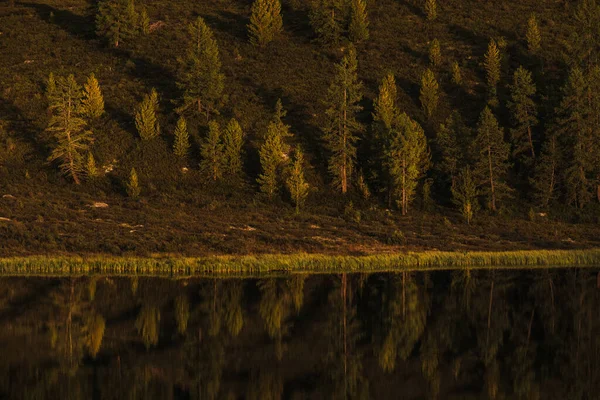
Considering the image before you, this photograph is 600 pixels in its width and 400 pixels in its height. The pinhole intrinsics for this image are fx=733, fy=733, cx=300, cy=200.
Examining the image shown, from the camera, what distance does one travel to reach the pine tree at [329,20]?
107 metres

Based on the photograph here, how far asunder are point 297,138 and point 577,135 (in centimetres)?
2996

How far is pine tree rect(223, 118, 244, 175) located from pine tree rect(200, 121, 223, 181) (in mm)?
783

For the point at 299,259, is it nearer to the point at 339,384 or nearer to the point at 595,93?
the point at 339,384

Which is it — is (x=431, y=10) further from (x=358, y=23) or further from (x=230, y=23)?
(x=230, y=23)

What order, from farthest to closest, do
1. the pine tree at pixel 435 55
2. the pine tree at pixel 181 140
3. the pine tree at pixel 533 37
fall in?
the pine tree at pixel 435 55 < the pine tree at pixel 533 37 < the pine tree at pixel 181 140

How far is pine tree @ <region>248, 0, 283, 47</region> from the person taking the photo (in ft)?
355

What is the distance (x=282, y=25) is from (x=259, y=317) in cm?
9198

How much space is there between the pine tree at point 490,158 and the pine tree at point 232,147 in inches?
960

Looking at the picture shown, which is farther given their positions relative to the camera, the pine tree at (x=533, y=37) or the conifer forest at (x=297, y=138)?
the pine tree at (x=533, y=37)

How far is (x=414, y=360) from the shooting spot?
2272 centimetres

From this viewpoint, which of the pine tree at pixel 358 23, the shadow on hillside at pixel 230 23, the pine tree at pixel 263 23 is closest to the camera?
the pine tree at pixel 358 23

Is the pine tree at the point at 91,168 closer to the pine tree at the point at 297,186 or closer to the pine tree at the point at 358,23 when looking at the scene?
the pine tree at the point at 297,186

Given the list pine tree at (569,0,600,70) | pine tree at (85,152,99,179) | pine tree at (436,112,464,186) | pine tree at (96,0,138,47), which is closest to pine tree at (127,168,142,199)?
pine tree at (85,152,99,179)

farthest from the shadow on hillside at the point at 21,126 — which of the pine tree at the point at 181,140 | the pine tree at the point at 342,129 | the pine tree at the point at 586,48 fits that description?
the pine tree at the point at 586,48
